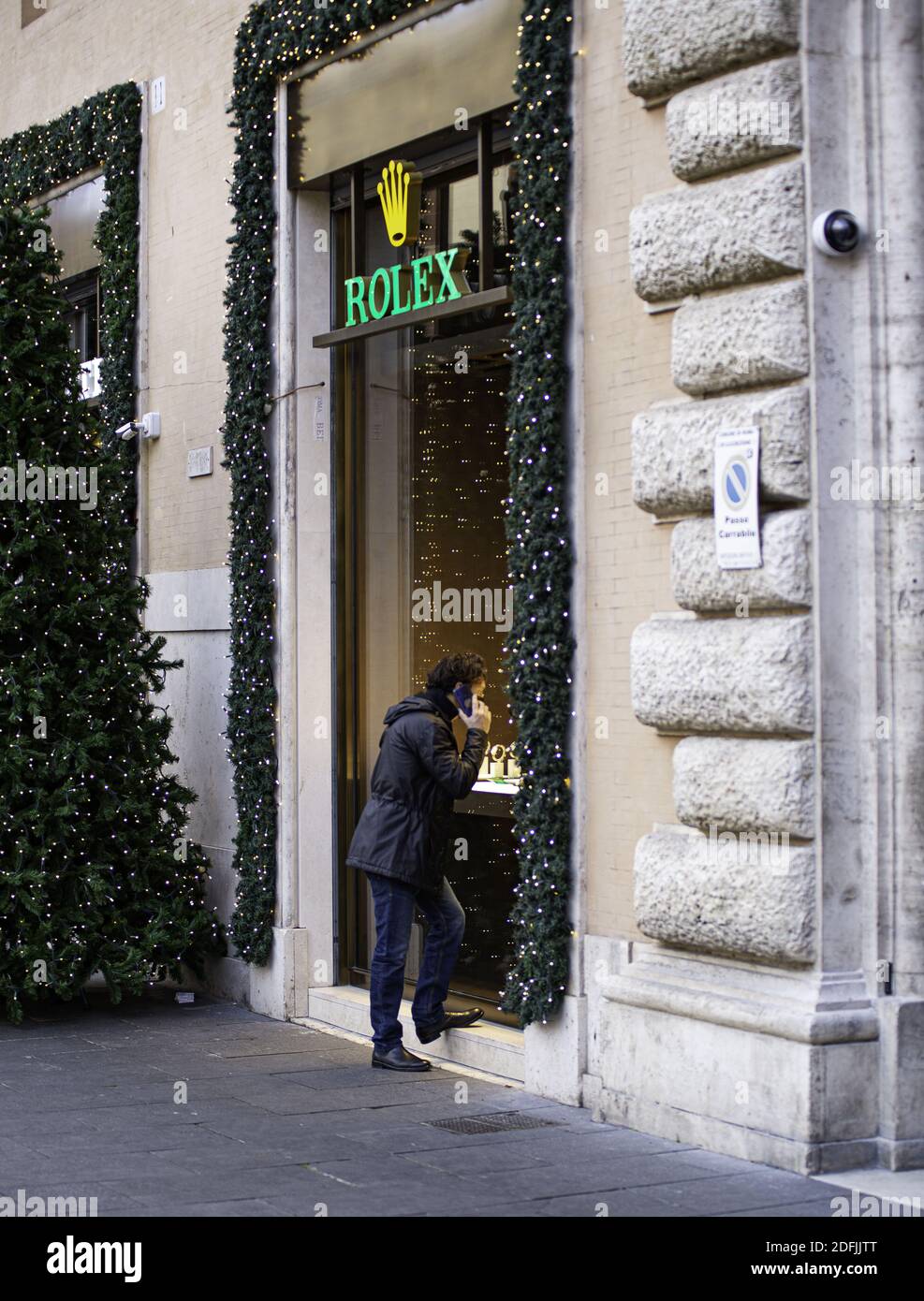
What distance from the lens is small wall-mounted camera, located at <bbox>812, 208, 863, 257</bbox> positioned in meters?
6.81

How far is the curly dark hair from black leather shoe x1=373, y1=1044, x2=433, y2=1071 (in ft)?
6.00

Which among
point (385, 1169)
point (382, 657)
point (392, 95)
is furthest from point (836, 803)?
point (392, 95)

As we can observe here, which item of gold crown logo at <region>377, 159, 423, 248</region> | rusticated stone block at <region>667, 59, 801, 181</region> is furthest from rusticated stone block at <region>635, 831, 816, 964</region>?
gold crown logo at <region>377, 159, 423, 248</region>

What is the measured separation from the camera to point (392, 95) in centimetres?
994

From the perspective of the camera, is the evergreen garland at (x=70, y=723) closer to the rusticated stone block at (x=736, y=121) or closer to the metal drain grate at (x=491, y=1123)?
the metal drain grate at (x=491, y=1123)

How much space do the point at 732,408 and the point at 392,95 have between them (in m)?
3.82

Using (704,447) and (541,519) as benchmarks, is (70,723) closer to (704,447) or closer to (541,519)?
(541,519)

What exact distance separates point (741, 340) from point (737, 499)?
621 mm

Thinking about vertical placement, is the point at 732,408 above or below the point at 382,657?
above

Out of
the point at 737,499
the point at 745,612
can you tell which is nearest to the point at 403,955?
the point at 745,612

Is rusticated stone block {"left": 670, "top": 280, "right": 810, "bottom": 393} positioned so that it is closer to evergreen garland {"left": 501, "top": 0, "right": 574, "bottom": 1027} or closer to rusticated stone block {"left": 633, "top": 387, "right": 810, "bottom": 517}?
rusticated stone block {"left": 633, "top": 387, "right": 810, "bottom": 517}

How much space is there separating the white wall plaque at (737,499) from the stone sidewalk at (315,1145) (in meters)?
2.34
